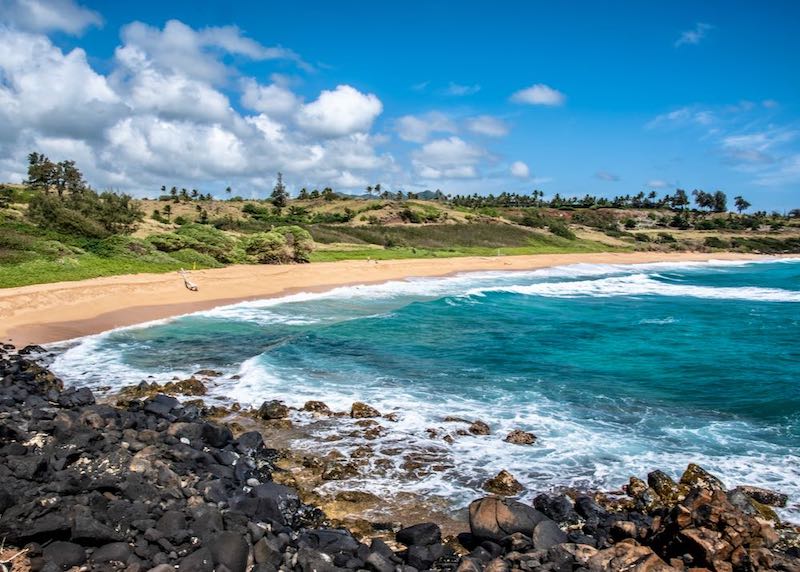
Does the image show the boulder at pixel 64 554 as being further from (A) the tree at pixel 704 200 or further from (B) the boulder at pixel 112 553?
(A) the tree at pixel 704 200

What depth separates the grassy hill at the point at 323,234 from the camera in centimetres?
3522

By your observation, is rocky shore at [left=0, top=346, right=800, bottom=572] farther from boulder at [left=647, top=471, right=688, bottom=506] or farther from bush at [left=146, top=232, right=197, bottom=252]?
bush at [left=146, top=232, right=197, bottom=252]

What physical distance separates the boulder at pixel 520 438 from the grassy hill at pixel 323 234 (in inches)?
987

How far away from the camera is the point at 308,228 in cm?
6550

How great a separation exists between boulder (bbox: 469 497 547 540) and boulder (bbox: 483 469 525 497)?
62.9 inches

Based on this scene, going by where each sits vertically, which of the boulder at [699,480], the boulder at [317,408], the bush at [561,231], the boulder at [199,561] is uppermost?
the bush at [561,231]

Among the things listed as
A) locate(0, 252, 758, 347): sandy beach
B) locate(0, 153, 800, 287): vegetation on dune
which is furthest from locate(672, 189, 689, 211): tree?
locate(0, 252, 758, 347): sandy beach

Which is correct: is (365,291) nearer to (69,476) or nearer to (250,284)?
(250,284)

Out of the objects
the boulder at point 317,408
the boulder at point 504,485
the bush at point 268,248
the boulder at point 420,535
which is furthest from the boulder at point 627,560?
the bush at point 268,248

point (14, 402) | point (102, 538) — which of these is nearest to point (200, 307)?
point (14, 402)

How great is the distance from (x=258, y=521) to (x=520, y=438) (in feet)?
19.6

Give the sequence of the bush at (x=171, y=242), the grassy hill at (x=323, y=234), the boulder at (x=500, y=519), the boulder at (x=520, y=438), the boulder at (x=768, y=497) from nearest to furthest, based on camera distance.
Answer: the boulder at (x=500, y=519) → the boulder at (x=768, y=497) → the boulder at (x=520, y=438) → the grassy hill at (x=323, y=234) → the bush at (x=171, y=242)

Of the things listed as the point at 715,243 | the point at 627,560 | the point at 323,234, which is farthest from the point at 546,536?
the point at 715,243

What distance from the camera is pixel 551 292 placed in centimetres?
3938
